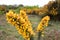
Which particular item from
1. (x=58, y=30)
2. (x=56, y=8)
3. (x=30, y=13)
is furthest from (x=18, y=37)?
(x=30, y=13)

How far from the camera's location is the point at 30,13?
38.1ft

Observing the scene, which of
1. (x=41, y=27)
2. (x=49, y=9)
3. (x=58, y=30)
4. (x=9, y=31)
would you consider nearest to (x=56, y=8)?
(x=49, y=9)

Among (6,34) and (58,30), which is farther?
(58,30)

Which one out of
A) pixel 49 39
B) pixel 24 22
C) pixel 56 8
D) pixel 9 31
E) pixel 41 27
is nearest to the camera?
pixel 24 22

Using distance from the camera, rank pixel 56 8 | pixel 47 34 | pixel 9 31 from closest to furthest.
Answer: pixel 47 34 < pixel 9 31 < pixel 56 8

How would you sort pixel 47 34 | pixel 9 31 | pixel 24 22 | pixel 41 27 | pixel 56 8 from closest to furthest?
pixel 24 22
pixel 41 27
pixel 47 34
pixel 9 31
pixel 56 8

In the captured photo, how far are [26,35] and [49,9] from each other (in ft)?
21.0

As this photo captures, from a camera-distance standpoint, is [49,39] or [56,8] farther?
[56,8]

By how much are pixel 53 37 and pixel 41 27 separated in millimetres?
2600

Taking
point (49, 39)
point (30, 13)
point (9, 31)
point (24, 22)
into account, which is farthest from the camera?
point (30, 13)

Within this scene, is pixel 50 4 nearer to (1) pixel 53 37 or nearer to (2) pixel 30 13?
(2) pixel 30 13

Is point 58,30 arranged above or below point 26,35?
below

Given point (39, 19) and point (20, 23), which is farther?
point (39, 19)

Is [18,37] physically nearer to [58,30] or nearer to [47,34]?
[47,34]
